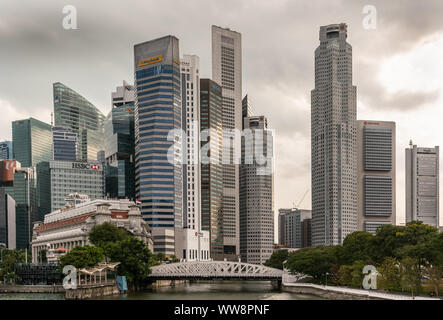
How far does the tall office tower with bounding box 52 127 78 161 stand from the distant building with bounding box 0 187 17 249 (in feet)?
71.8

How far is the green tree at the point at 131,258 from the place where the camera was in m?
55.2

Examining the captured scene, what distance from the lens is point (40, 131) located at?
532ft

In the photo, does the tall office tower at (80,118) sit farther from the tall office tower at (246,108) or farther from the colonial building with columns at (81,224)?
the colonial building with columns at (81,224)

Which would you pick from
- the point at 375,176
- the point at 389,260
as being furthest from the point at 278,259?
the point at 375,176

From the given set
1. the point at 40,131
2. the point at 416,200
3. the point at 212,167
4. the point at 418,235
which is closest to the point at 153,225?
the point at 212,167

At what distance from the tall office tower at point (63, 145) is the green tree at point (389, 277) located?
12143cm

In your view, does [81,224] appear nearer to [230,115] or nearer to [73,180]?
[73,180]

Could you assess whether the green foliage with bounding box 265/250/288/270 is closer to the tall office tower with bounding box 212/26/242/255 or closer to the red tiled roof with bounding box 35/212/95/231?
the red tiled roof with bounding box 35/212/95/231

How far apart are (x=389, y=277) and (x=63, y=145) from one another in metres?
125

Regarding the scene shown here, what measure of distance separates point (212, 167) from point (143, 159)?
104 ft

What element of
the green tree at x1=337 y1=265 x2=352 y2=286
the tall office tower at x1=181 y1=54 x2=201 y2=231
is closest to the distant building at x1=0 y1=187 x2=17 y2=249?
the tall office tower at x1=181 y1=54 x2=201 y2=231

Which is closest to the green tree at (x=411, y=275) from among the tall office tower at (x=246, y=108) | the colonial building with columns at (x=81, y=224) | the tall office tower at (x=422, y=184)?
the colonial building with columns at (x=81, y=224)

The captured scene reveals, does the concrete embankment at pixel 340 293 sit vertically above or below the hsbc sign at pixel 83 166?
below
